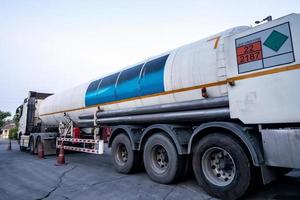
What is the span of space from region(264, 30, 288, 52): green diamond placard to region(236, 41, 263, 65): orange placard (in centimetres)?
17

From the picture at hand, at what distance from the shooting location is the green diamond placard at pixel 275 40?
3.87 meters

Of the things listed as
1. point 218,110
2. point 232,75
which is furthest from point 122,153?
point 232,75

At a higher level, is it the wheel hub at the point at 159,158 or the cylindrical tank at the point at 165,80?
the cylindrical tank at the point at 165,80

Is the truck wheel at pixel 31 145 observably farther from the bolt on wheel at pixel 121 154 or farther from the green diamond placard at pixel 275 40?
the green diamond placard at pixel 275 40

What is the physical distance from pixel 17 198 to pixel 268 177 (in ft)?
16.3

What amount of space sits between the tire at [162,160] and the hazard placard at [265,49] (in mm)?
2356

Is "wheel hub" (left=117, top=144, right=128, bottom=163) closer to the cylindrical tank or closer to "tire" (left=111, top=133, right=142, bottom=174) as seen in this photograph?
"tire" (left=111, top=133, right=142, bottom=174)

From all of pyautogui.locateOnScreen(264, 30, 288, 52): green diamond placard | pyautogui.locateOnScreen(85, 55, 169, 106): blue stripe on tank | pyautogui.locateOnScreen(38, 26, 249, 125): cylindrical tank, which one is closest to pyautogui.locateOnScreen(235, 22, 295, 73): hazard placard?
pyautogui.locateOnScreen(264, 30, 288, 52): green diamond placard

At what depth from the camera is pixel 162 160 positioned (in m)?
6.11

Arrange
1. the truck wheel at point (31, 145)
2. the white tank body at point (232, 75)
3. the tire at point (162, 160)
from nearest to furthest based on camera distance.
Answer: the white tank body at point (232, 75), the tire at point (162, 160), the truck wheel at point (31, 145)

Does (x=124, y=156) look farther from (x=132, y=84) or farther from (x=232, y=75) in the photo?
(x=232, y=75)

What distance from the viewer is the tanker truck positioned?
12.5ft

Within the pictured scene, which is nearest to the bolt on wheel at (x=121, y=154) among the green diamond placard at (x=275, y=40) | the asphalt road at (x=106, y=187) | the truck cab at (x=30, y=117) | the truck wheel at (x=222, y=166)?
the asphalt road at (x=106, y=187)

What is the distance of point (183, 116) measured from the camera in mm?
5516
